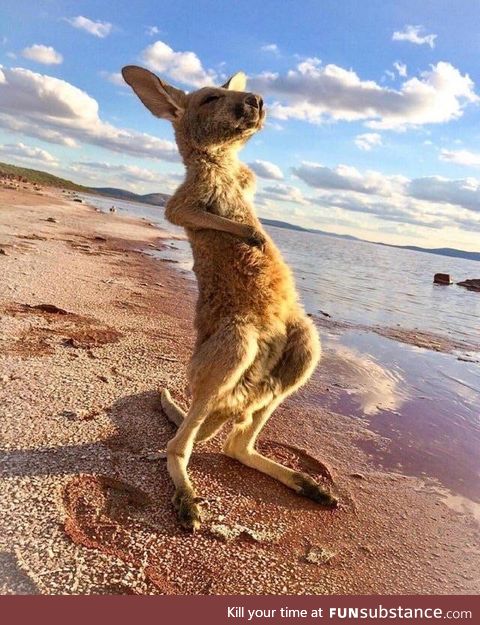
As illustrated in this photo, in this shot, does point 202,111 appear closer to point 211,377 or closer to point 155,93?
point 155,93

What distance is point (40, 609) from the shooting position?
7.55 feet

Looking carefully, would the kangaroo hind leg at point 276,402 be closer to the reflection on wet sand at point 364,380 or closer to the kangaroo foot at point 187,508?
the kangaroo foot at point 187,508

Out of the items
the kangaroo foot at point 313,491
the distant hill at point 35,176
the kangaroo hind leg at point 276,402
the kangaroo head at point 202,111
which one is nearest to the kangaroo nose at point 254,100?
the kangaroo head at point 202,111

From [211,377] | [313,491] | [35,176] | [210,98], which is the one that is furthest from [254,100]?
[35,176]

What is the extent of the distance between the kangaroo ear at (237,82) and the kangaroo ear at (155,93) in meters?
0.56

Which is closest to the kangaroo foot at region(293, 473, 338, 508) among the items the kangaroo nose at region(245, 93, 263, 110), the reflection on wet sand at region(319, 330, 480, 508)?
the reflection on wet sand at region(319, 330, 480, 508)

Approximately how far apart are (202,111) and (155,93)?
18.2 inches

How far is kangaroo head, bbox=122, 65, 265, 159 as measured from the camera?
4.07 m

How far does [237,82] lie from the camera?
4.88 m

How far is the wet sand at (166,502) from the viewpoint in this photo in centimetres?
265

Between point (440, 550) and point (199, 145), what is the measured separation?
3471 millimetres

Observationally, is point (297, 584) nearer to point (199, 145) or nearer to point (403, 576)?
point (403, 576)

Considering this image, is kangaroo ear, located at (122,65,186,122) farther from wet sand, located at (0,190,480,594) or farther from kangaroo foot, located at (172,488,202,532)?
kangaroo foot, located at (172,488,202,532)

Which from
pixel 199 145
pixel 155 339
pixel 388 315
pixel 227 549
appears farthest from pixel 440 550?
pixel 388 315
